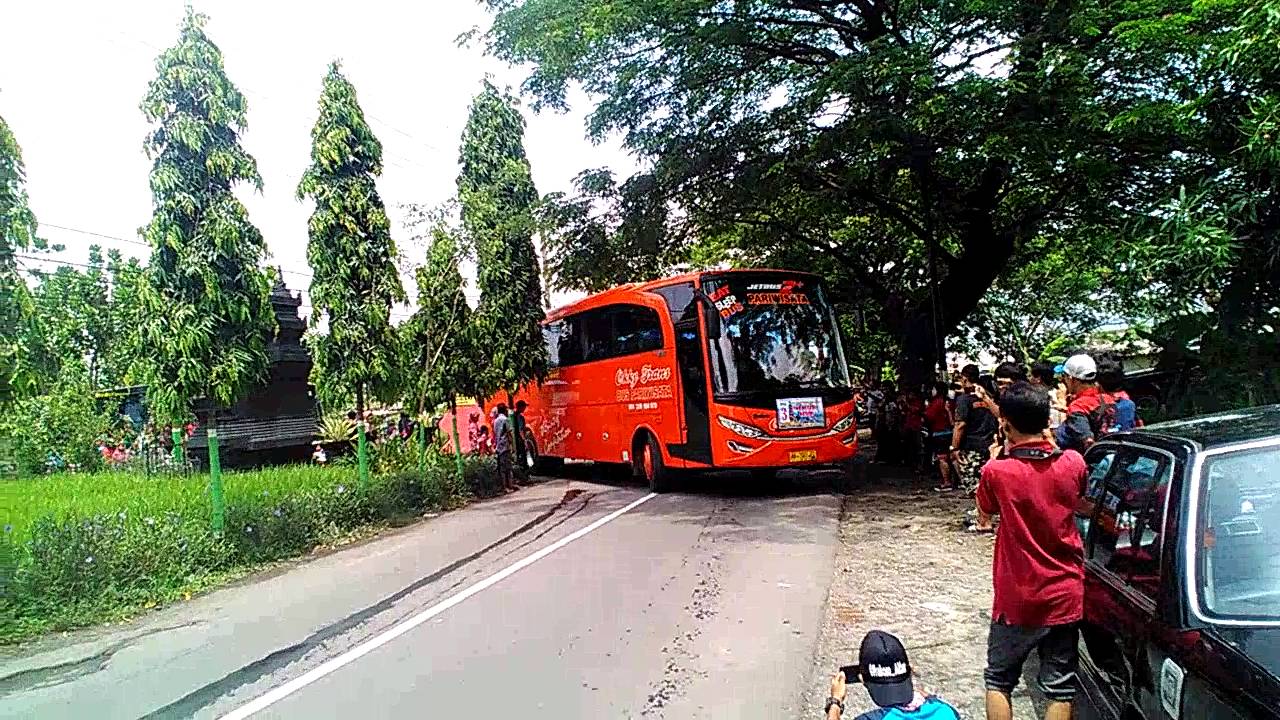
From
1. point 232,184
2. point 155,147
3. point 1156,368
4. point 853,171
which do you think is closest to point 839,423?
point 853,171

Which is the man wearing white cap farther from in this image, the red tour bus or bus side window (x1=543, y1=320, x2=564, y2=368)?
bus side window (x1=543, y1=320, x2=564, y2=368)

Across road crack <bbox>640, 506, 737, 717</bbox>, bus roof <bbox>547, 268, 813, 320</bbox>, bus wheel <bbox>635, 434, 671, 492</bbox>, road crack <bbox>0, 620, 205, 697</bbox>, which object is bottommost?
road crack <bbox>640, 506, 737, 717</bbox>

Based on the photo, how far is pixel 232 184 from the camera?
430 inches

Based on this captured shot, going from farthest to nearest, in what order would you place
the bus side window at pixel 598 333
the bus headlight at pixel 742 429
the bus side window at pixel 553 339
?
1. the bus side window at pixel 553 339
2. the bus side window at pixel 598 333
3. the bus headlight at pixel 742 429

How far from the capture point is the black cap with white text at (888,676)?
266 centimetres

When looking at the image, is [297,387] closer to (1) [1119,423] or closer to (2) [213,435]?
(2) [213,435]

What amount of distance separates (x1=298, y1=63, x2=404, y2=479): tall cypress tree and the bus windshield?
16.6ft

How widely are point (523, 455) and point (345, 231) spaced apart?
7439 mm

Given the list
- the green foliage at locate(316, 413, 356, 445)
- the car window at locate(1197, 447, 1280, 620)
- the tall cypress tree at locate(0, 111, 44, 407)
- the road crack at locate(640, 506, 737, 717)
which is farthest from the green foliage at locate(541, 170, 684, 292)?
the car window at locate(1197, 447, 1280, 620)

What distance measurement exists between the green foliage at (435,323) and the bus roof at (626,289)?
2.73m

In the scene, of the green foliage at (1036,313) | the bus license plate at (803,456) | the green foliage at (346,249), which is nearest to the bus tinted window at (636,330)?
the bus license plate at (803,456)

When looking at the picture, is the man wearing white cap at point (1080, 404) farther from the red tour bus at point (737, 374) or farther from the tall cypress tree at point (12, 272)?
the tall cypress tree at point (12, 272)

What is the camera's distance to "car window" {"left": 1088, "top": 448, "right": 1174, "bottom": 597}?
346 cm

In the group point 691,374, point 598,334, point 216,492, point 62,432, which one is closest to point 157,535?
point 216,492
